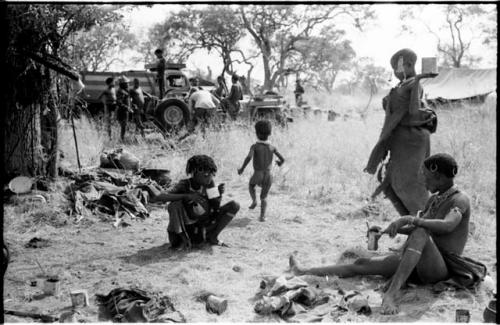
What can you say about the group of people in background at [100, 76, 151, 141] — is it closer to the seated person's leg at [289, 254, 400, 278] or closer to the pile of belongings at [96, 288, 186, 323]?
the seated person's leg at [289, 254, 400, 278]

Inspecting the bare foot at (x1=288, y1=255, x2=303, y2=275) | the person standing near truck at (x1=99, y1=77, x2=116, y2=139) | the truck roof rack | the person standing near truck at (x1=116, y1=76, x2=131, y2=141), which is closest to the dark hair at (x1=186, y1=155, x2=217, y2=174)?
the bare foot at (x1=288, y1=255, x2=303, y2=275)

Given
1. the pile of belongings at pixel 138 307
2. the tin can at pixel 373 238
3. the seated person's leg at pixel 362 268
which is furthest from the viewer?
the tin can at pixel 373 238

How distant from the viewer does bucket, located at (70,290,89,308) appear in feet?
12.1

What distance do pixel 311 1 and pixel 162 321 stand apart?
2.04 metres

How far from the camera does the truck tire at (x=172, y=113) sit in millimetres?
12359

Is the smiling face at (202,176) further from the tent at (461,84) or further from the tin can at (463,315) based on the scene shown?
the tent at (461,84)

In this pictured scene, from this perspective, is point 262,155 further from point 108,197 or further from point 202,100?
point 202,100

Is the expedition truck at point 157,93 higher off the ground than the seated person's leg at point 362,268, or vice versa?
the expedition truck at point 157,93

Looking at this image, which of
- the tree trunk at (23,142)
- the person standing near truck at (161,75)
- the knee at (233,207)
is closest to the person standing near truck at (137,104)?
the person standing near truck at (161,75)

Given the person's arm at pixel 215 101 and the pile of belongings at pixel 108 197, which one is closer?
the pile of belongings at pixel 108 197

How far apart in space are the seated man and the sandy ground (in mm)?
139

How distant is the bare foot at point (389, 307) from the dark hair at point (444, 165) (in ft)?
2.96

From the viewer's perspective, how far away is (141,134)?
1191 cm

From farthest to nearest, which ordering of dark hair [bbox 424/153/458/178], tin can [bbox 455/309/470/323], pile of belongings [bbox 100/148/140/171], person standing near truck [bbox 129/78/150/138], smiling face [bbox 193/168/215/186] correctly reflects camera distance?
person standing near truck [bbox 129/78/150/138], pile of belongings [bbox 100/148/140/171], smiling face [bbox 193/168/215/186], dark hair [bbox 424/153/458/178], tin can [bbox 455/309/470/323]
